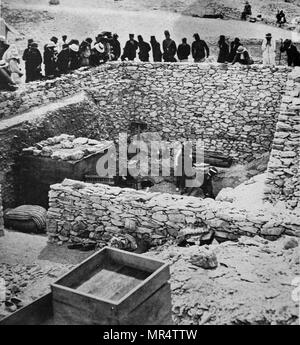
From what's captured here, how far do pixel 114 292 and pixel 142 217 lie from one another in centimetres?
354

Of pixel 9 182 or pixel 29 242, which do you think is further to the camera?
pixel 9 182

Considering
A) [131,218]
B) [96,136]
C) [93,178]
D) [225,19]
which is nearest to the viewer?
[131,218]

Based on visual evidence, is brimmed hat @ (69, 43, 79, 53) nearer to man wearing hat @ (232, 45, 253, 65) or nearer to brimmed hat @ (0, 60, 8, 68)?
brimmed hat @ (0, 60, 8, 68)

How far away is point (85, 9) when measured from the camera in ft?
77.7

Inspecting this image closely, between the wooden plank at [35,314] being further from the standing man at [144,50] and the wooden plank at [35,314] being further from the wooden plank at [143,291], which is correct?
the standing man at [144,50]

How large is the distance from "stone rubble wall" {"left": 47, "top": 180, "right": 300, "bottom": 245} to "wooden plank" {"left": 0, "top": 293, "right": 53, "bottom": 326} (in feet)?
11.9

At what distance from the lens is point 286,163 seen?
9422 mm

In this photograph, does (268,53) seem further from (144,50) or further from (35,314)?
(35,314)

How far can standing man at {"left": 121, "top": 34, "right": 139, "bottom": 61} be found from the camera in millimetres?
17547

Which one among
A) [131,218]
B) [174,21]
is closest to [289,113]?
[131,218]

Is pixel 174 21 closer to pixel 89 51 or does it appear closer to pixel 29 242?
pixel 89 51

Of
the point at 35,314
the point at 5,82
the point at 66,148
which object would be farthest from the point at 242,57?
the point at 35,314

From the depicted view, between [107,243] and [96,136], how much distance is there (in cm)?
741

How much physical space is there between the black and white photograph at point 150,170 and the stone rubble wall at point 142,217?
2 cm
